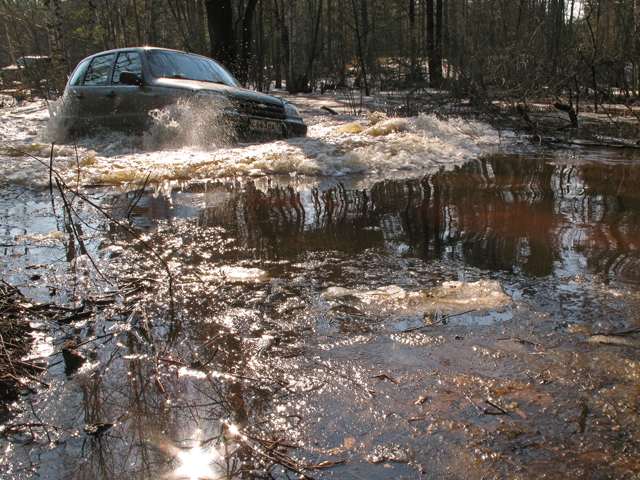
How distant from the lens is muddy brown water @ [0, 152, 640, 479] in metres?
1.81

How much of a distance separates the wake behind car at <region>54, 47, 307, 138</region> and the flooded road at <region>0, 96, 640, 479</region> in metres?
3.53

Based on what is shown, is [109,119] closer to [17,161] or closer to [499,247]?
[17,161]

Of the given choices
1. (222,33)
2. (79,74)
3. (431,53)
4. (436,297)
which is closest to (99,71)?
(79,74)

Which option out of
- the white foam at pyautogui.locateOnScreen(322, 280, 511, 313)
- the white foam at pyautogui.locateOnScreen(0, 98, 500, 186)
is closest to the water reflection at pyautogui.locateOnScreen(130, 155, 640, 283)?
the white foam at pyautogui.locateOnScreen(322, 280, 511, 313)

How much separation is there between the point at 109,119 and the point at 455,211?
644 cm

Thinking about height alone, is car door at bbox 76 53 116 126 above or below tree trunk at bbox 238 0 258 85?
below

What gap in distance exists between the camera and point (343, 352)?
246 centimetres

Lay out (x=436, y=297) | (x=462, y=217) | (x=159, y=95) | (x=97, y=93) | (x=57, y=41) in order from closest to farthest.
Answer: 1. (x=436, y=297)
2. (x=462, y=217)
3. (x=159, y=95)
4. (x=97, y=93)
5. (x=57, y=41)

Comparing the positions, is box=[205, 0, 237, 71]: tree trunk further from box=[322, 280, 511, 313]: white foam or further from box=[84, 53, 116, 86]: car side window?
box=[322, 280, 511, 313]: white foam

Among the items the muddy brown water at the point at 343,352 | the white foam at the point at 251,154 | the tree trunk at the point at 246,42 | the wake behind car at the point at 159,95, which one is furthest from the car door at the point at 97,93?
the tree trunk at the point at 246,42

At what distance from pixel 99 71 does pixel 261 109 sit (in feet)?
9.89

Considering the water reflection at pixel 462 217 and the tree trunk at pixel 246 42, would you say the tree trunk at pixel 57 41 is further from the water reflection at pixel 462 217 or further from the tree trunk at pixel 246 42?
the water reflection at pixel 462 217

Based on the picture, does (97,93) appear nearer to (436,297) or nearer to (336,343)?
(436,297)

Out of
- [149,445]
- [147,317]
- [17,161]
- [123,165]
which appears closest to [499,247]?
[147,317]
